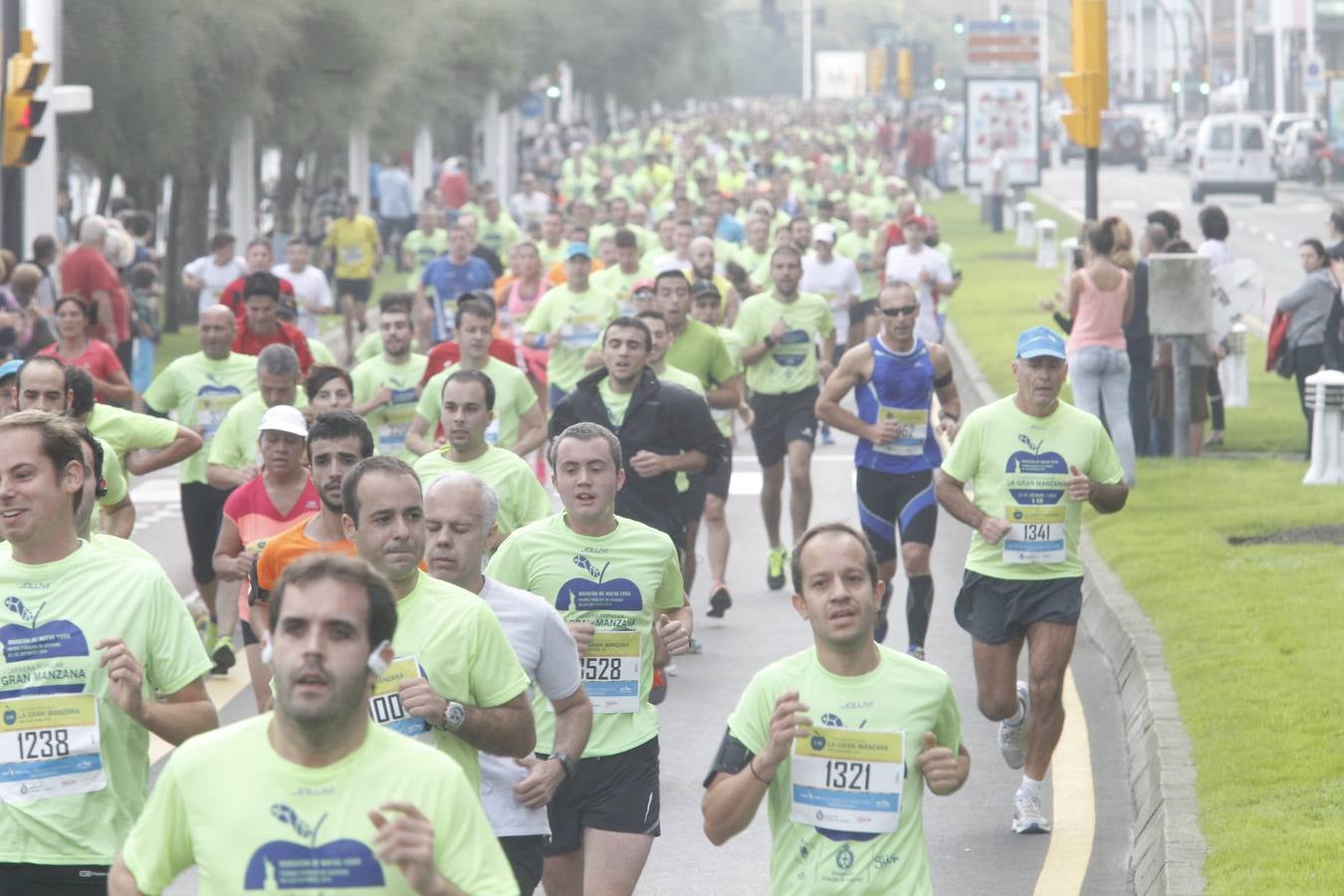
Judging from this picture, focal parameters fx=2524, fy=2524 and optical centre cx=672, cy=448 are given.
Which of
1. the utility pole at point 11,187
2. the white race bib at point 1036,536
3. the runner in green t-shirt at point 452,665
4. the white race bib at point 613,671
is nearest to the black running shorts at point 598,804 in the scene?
the white race bib at point 613,671

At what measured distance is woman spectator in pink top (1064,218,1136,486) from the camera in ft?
49.9

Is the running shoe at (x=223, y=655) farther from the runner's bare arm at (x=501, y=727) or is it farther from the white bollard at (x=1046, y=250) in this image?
the white bollard at (x=1046, y=250)

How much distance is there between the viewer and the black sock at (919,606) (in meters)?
11.2

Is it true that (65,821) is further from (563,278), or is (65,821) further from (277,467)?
(563,278)

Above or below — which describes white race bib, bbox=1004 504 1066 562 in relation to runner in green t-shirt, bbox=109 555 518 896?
below

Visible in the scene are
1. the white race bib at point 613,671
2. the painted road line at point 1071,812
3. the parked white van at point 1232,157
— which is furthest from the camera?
the parked white van at point 1232,157

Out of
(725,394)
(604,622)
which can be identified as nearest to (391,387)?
(725,394)

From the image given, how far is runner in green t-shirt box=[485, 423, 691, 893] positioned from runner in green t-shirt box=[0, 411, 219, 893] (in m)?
1.55

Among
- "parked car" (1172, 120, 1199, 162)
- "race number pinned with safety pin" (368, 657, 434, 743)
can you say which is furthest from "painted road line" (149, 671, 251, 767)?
"parked car" (1172, 120, 1199, 162)

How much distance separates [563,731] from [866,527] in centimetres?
566

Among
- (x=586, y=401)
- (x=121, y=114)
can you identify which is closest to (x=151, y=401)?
(x=586, y=401)

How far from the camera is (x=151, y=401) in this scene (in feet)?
40.8

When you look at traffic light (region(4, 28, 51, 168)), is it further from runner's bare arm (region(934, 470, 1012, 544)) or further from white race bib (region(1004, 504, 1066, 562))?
white race bib (region(1004, 504, 1066, 562))

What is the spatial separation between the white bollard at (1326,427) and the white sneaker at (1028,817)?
826 centimetres
